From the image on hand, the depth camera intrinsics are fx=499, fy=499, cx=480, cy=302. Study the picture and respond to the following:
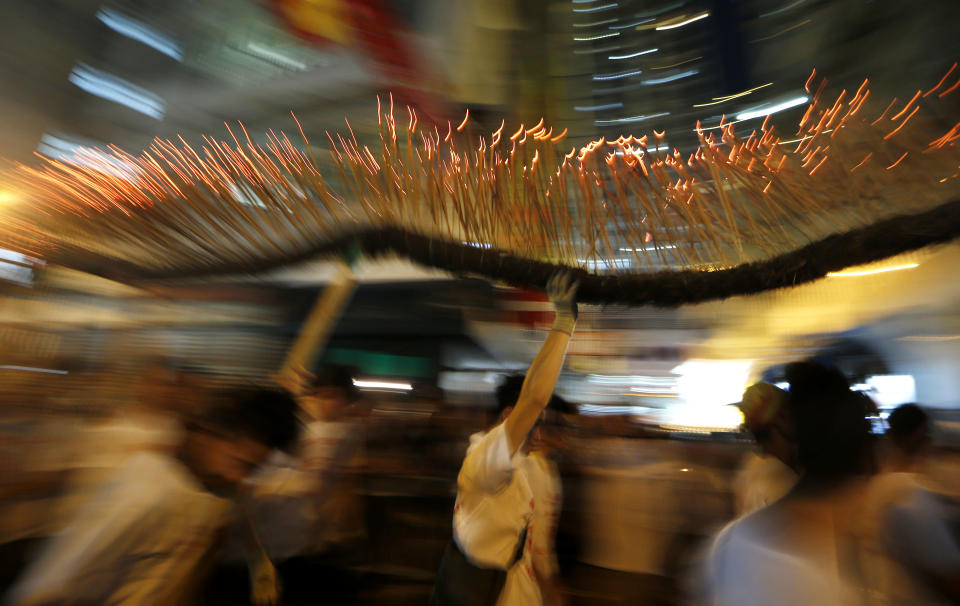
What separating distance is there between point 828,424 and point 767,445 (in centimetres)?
103

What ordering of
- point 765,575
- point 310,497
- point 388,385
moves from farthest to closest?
point 388,385 → point 310,497 → point 765,575

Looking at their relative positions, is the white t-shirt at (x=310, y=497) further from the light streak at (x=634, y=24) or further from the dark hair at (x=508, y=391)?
the light streak at (x=634, y=24)

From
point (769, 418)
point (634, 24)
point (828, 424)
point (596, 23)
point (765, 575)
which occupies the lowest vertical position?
point (765, 575)

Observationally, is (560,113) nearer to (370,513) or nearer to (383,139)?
(383,139)

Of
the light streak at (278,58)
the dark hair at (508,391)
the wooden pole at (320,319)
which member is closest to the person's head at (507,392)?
the dark hair at (508,391)

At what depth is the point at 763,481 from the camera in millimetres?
1917

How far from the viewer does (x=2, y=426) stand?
240cm

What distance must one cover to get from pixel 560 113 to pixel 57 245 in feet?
8.28

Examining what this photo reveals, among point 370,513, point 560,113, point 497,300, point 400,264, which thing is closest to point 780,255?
point 400,264

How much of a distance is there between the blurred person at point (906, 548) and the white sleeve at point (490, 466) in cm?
73

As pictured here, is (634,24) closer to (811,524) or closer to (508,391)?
(508,391)

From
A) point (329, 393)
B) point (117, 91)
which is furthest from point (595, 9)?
point (117, 91)

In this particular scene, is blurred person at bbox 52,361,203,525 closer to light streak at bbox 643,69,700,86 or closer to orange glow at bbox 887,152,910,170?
orange glow at bbox 887,152,910,170

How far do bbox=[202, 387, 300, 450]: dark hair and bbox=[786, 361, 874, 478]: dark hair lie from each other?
4.30 feet
